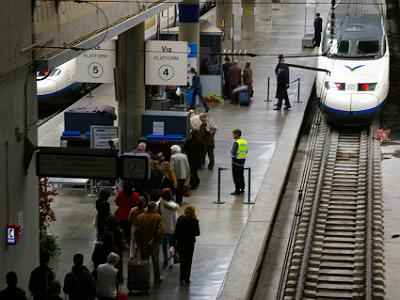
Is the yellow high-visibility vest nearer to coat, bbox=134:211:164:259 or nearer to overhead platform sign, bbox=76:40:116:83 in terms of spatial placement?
overhead platform sign, bbox=76:40:116:83

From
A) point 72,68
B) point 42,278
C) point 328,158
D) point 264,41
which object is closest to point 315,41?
point 264,41

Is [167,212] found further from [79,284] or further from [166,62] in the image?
[166,62]

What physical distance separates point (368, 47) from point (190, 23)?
17.8 feet

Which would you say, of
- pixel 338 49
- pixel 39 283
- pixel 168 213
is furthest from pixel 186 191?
pixel 338 49

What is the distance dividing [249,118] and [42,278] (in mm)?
17971

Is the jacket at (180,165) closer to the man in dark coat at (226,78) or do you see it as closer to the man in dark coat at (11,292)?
the man in dark coat at (11,292)

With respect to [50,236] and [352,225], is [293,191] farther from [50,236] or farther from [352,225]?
[50,236]

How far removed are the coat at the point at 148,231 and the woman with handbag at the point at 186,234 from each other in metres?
0.30

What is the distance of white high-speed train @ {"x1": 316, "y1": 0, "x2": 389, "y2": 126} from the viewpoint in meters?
30.1

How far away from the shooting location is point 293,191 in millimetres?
25625

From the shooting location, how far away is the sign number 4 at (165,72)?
2677cm

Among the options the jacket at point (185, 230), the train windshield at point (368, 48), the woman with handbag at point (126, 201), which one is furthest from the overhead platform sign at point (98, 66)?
the jacket at point (185, 230)

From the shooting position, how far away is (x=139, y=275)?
17.4 metres

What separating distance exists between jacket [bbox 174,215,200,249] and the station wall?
226 centimetres
